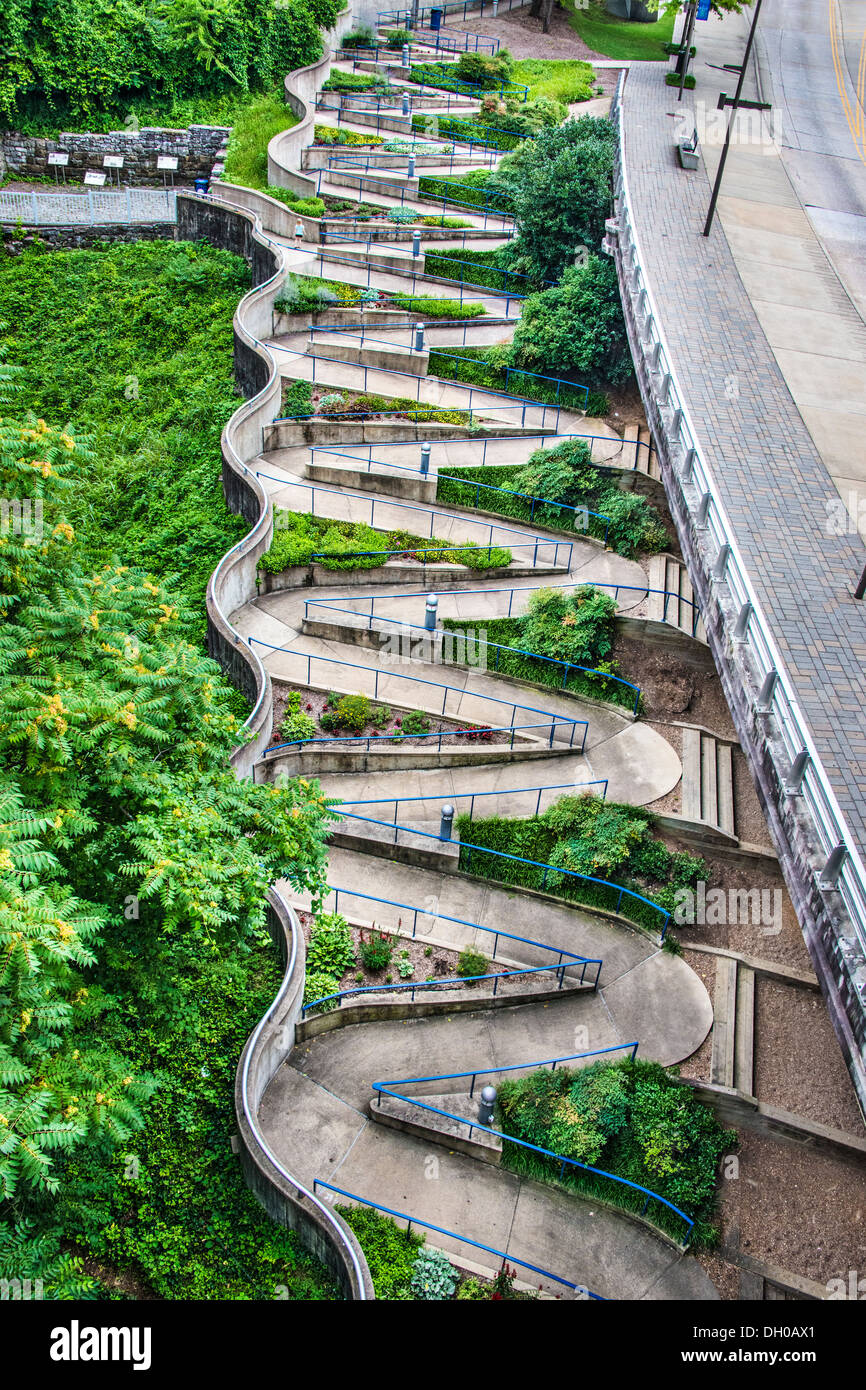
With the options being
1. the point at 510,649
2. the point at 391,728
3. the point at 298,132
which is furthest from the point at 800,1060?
the point at 298,132

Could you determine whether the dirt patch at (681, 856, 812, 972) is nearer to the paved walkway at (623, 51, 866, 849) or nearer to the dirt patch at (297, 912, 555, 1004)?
the dirt patch at (297, 912, 555, 1004)

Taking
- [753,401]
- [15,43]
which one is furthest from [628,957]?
[15,43]

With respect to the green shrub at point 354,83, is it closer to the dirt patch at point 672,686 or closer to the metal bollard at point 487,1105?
the dirt patch at point 672,686

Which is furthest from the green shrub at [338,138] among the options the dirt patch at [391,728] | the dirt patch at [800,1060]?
the dirt patch at [800,1060]

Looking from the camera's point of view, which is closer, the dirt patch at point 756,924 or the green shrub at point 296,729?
A: the dirt patch at point 756,924

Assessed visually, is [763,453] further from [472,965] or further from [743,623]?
[472,965]

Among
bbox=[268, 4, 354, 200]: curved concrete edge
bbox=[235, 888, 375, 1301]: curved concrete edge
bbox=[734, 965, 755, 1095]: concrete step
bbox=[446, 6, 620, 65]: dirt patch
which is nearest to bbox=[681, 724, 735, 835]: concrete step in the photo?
bbox=[734, 965, 755, 1095]: concrete step

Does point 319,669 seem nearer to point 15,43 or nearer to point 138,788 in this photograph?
point 138,788

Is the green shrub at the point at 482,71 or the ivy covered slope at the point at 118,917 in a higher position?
the green shrub at the point at 482,71
